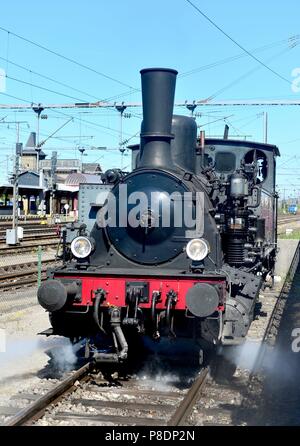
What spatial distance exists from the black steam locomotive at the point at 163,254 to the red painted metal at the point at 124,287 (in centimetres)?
1

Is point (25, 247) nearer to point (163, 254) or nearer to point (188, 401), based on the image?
point (163, 254)

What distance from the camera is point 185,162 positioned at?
7566 millimetres

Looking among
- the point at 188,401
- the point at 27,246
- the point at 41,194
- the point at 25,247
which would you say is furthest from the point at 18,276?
the point at 41,194

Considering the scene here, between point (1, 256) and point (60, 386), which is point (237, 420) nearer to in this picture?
point (60, 386)

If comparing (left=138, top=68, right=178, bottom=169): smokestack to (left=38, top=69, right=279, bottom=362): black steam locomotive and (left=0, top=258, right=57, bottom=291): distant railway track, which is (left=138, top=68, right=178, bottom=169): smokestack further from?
(left=0, top=258, right=57, bottom=291): distant railway track

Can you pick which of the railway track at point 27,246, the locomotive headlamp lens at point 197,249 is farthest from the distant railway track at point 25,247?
the locomotive headlamp lens at point 197,249

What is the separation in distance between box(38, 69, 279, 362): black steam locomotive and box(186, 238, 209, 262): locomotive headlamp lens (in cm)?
1

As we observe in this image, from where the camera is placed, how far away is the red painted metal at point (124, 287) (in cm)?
610

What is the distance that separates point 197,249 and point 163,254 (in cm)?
62

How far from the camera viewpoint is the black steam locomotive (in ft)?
20.1

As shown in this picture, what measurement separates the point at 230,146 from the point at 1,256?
11.8 meters

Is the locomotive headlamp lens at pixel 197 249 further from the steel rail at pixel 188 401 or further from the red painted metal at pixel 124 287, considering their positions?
the steel rail at pixel 188 401
